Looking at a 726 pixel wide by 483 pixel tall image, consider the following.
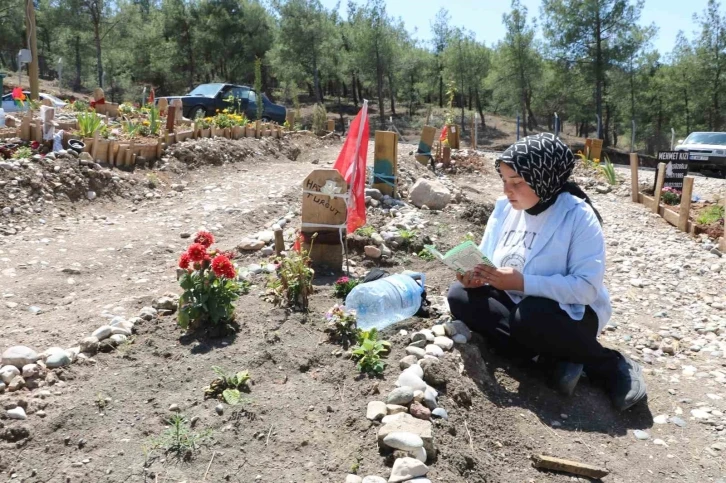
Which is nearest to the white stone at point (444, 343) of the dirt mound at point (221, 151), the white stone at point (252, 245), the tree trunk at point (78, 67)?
the white stone at point (252, 245)

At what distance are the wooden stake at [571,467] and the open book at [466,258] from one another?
3.18ft

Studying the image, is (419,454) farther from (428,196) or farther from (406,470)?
(428,196)

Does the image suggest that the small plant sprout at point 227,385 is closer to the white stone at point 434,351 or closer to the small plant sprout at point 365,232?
the white stone at point 434,351

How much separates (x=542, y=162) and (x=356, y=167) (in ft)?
6.66

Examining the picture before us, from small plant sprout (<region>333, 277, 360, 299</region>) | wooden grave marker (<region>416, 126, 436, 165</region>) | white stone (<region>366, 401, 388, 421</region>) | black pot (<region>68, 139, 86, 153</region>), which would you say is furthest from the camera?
wooden grave marker (<region>416, 126, 436, 165</region>)

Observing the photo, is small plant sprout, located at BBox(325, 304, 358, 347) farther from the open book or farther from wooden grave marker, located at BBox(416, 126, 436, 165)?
wooden grave marker, located at BBox(416, 126, 436, 165)

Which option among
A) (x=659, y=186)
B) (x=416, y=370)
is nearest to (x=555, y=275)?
(x=416, y=370)

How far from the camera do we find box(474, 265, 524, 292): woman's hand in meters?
3.14

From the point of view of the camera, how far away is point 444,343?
11.3ft

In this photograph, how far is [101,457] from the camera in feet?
8.25

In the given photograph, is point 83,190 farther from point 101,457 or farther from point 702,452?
point 702,452

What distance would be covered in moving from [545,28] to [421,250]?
102 ft

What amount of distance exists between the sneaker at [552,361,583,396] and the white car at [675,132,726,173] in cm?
1553

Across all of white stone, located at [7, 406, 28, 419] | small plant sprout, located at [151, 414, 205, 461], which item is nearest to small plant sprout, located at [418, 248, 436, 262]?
small plant sprout, located at [151, 414, 205, 461]
